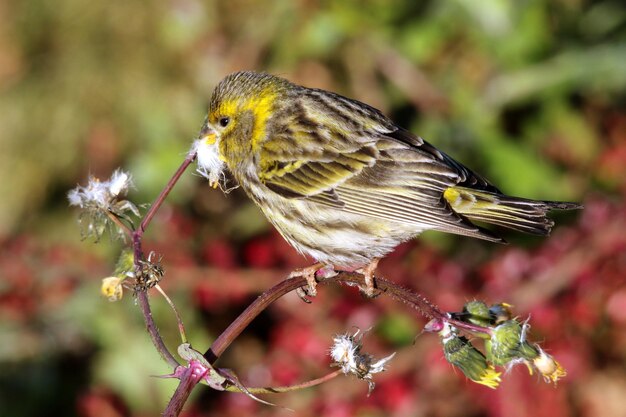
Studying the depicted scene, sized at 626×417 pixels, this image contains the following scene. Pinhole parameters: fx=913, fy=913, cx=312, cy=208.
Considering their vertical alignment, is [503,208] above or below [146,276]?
below

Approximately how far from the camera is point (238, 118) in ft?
11.3

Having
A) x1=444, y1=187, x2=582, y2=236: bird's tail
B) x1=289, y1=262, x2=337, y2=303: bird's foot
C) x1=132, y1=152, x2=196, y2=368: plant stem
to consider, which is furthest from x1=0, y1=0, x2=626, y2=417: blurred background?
x1=132, y1=152, x2=196, y2=368: plant stem

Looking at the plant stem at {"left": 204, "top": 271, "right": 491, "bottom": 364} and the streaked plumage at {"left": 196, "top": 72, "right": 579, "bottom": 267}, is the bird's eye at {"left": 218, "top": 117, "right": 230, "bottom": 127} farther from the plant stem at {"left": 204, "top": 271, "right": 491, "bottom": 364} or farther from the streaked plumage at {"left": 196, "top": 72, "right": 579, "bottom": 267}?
the plant stem at {"left": 204, "top": 271, "right": 491, "bottom": 364}

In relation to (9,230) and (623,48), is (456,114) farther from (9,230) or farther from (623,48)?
(9,230)

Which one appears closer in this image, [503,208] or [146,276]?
[146,276]

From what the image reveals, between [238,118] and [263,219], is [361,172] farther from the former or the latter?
[263,219]

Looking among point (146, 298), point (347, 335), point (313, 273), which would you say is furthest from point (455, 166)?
point (146, 298)

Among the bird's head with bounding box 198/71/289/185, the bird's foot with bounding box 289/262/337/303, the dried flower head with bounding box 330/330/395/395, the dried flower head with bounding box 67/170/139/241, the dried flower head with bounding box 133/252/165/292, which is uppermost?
the bird's head with bounding box 198/71/289/185

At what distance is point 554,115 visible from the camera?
537cm

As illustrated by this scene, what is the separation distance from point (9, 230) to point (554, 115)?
11.4ft

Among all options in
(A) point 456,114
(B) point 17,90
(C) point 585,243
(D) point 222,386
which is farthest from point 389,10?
(D) point 222,386

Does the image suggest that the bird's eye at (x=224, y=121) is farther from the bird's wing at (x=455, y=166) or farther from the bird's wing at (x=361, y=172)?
the bird's wing at (x=455, y=166)

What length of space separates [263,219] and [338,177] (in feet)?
5.74

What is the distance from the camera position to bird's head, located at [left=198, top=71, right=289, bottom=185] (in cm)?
342
